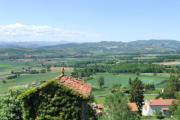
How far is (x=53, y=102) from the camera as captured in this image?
425 inches

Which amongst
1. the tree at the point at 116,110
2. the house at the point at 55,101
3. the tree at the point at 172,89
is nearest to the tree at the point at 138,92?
the tree at the point at 172,89

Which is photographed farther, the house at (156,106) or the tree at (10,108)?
the house at (156,106)

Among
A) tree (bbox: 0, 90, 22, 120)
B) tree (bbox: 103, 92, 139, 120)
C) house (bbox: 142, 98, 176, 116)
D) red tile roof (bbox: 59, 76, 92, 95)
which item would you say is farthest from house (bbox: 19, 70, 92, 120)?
house (bbox: 142, 98, 176, 116)

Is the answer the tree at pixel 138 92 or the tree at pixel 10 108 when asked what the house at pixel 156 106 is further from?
the tree at pixel 10 108

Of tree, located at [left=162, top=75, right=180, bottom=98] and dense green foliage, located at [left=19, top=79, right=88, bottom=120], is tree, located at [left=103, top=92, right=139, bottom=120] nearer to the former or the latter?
dense green foliage, located at [left=19, top=79, right=88, bottom=120]

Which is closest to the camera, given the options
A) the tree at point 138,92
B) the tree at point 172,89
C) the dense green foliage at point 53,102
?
the dense green foliage at point 53,102

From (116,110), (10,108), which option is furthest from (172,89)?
(10,108)

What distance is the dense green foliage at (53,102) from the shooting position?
421 inches

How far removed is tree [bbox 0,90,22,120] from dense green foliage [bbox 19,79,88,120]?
30.2 feet

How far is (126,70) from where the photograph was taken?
13812 centimetres

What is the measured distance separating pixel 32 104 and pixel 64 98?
5.86ft

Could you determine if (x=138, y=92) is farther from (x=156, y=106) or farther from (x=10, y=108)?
(x=10, y=108)

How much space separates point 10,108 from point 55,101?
1093cm

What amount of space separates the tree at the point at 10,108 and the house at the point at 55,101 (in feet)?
30.2
